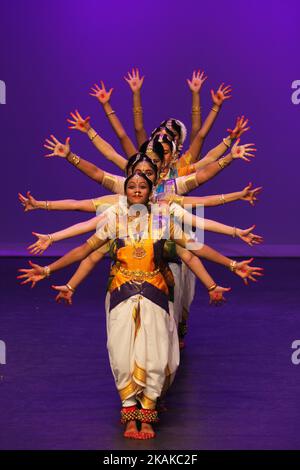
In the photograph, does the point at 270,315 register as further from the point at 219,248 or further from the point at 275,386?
the point at 219,248

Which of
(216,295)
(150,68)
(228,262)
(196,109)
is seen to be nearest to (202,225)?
(228,262)

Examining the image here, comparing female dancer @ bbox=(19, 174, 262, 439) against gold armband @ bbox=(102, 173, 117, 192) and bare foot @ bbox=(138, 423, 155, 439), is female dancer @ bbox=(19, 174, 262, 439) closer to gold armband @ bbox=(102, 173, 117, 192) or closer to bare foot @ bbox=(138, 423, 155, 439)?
bare foot @ bbox=(138, 423, 155, 439)

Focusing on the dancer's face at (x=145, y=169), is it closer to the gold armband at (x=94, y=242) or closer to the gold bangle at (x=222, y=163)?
the gold armband at (x=94, y=242)

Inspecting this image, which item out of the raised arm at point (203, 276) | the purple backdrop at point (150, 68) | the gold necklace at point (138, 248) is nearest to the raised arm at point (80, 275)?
the gold necklace at point (138, 248)

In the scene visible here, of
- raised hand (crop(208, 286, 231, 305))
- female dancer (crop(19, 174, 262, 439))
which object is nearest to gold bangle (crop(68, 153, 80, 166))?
female dancer (crop(19, 174, 262, 439))

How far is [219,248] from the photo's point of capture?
30.7 feet

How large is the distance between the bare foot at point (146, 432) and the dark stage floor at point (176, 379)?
55 mm

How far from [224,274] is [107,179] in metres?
3.12

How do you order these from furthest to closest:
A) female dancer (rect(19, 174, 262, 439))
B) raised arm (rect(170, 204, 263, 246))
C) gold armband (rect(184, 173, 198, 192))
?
gold armband (rect(184, 173, 198, 192)), raised arm (rect(170, 204, 263, 246)), female dancer (rect(19, 174, 262, 439))

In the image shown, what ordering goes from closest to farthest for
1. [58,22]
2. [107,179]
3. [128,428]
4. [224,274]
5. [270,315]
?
[128,428], [107,179], [270,315], [224,274], [58,22]

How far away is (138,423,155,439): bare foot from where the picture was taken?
4.40 m

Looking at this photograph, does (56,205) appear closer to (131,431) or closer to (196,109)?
(131,431)

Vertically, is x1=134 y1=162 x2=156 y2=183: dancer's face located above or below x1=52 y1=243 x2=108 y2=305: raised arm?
above
